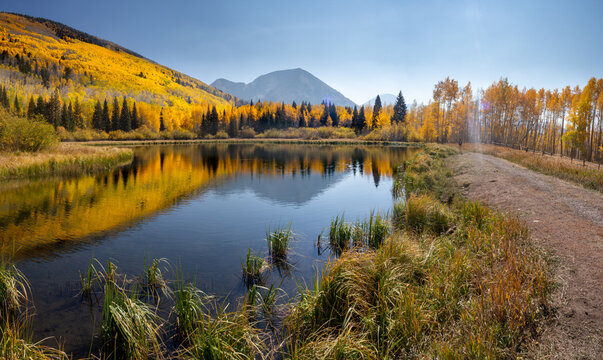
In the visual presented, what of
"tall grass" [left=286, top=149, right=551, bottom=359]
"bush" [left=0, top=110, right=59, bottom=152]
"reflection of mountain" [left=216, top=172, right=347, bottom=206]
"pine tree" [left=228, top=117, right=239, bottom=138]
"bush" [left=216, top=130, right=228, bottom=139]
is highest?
"pine tree" [left=228, top=117, right=239, bottom=138]

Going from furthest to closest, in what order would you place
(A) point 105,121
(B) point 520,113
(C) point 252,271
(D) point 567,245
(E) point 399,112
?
(E) point 399,112, (A) point 105,121, (B) point 520,113, (C) point 252,271, (D) point 567,245

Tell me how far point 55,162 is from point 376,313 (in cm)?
3480

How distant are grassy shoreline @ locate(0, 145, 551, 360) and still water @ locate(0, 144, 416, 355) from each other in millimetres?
1013

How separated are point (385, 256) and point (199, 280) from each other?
18.7 feet

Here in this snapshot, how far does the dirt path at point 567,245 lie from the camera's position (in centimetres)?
511

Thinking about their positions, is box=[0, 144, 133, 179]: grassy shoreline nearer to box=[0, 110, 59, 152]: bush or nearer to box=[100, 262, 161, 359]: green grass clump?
box=[0, 110, 59, 152]: bush

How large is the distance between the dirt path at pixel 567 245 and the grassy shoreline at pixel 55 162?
114 ft

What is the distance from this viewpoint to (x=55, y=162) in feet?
98.1

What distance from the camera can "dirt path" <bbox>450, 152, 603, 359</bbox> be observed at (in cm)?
511

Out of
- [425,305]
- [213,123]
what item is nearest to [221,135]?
[213,123]

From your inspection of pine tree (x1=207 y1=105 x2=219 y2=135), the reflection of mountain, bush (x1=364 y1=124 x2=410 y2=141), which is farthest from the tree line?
pine tree (x1=207 y1=105 x2=219 y2=135)

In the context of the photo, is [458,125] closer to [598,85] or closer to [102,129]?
[598,85]

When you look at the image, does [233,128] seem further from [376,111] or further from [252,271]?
[252,271]

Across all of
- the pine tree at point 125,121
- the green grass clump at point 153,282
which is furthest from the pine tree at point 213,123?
the green grass clump at point 153,282
